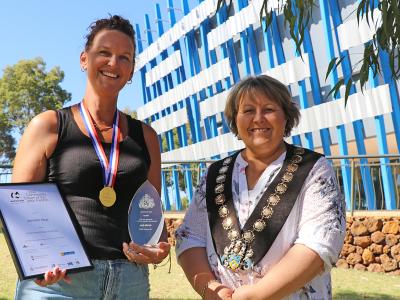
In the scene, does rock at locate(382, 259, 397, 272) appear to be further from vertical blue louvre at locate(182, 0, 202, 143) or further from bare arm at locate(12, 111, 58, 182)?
vertical blue louvre at locate(182, 0, 202, 143)

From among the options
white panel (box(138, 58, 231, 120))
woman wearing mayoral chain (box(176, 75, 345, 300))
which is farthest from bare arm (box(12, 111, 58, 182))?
white panel (box(138, 58, 231, 120))

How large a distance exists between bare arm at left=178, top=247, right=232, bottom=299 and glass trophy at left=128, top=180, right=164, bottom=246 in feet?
1.09

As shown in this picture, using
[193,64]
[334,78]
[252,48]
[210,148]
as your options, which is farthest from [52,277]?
[193,64]

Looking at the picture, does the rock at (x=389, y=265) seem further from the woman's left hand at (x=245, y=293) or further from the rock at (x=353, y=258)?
the woman's left hand at (x=245, y=293)

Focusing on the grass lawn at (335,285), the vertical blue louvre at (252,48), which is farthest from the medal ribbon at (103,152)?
the vertical blue louvre at (252,48)

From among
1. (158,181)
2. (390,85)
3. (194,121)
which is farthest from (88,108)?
(194,121)

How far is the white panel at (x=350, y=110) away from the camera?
957cm

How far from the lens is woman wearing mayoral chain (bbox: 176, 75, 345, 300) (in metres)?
1.88

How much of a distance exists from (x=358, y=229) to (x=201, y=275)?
20.4ft

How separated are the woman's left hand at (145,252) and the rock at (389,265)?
635cm

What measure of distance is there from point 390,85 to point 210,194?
8376 mm

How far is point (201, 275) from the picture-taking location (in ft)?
6.68

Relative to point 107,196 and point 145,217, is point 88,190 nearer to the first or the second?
point 107,196

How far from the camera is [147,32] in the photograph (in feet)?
68.4
